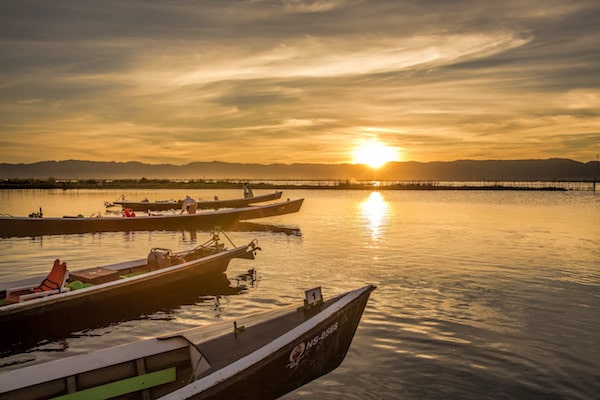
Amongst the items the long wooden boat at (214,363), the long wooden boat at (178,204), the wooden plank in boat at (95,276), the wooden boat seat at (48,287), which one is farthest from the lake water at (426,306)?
the long wooden boat at (178,204)

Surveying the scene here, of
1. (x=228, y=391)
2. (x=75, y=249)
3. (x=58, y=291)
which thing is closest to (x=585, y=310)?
(x=228, y=391)

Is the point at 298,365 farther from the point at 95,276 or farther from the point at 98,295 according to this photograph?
the point at 95,276

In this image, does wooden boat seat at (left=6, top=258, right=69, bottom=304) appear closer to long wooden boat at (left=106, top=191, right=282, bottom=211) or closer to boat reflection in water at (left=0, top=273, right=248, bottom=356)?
boat reflection in water at (left=0, top=273, right=248, bottom=356)

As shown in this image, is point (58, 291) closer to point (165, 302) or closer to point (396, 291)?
point (165, 302)

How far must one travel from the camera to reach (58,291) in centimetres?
1234

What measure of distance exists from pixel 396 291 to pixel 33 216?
26.8 metres

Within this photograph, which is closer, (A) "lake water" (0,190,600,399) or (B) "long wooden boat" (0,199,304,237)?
(A) "lake water" (0,190,600,399)

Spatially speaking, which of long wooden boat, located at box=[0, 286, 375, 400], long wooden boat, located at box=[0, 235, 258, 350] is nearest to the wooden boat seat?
long wooden boat, located at box=[0, 235, 258, 350]

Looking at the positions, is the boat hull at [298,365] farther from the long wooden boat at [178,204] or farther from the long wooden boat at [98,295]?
the long wooden boat at [178,204]

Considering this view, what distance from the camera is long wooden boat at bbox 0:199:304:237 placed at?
31297 mm

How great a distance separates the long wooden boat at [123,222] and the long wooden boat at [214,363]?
26639mm

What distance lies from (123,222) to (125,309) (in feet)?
70.8

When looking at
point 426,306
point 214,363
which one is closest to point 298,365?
point 214,363

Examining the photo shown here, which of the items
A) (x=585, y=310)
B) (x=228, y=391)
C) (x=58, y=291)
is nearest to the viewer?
(x=228, y=391)
